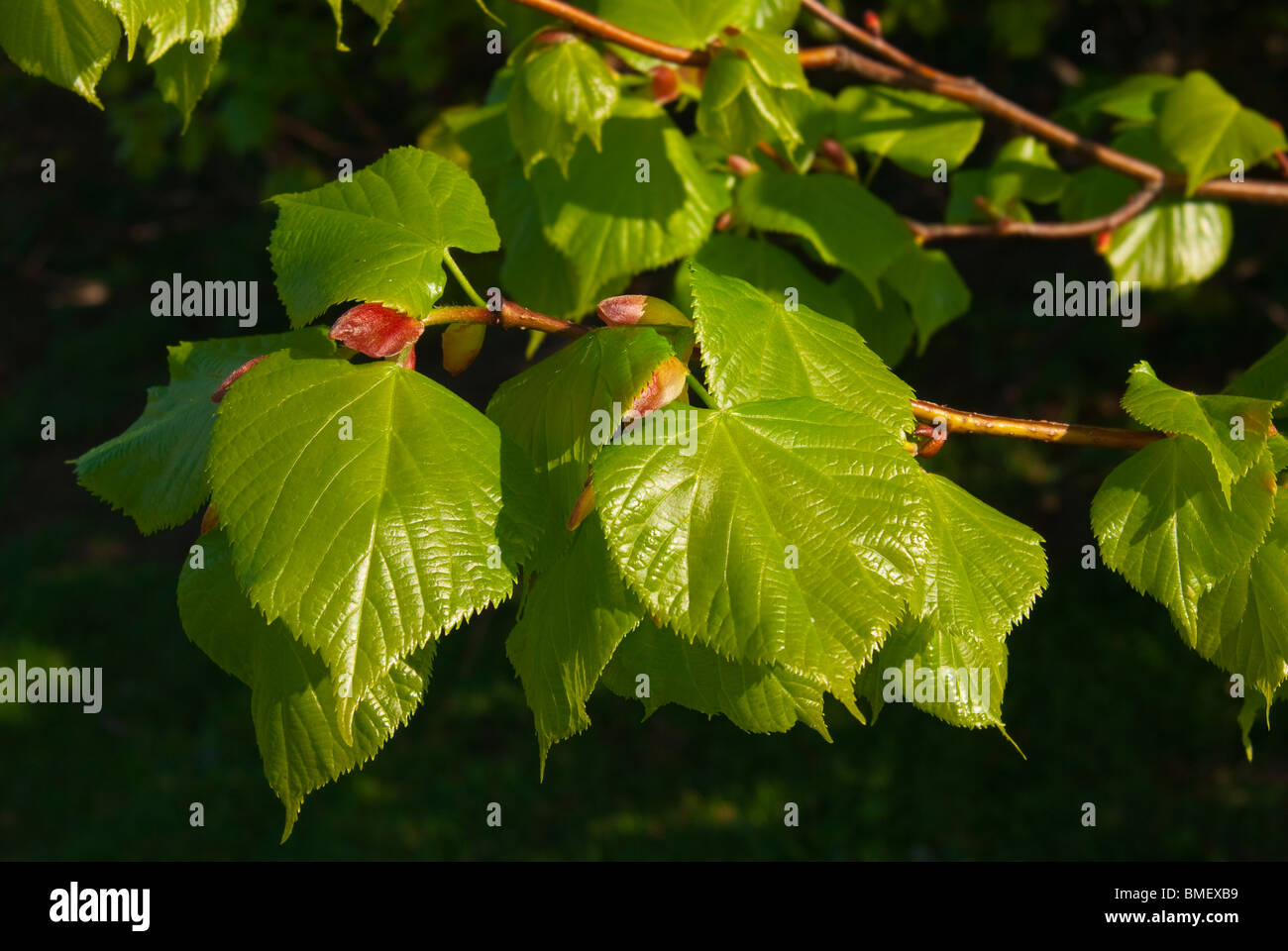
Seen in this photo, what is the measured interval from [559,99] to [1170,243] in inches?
52.0

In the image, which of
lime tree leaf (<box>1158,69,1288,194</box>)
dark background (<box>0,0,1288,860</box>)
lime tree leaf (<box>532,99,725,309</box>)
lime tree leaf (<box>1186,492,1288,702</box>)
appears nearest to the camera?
lime tree leaf (<box>1186,492,1288,702</box>)

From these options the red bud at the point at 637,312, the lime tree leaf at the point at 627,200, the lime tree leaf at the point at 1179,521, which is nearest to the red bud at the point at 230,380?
the red bud at the point at 637,312

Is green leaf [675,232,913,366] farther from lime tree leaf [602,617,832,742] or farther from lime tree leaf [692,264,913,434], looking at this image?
lime tree leaf [602,617,832,742]

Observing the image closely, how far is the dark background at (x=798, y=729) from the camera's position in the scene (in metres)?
4.11

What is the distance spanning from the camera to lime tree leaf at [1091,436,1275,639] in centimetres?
98

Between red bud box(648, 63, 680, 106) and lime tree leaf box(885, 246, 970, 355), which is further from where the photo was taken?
lime tree leaf box(885, 246, 970, 355)

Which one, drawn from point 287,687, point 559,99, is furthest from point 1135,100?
point 287,687

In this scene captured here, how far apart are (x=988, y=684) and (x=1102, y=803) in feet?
11.5

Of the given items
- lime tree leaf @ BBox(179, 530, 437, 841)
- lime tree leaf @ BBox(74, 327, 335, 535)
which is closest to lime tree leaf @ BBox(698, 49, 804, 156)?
lime tree leaf @ BBox(74, 327, 335, 535)

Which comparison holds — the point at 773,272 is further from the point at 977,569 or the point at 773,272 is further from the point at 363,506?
the point at 363,506

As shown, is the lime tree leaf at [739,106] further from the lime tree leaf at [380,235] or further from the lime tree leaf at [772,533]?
the lime tree leaf at [772,533]

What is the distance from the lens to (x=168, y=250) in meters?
8.22

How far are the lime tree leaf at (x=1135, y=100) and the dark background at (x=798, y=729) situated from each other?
4.36 ft

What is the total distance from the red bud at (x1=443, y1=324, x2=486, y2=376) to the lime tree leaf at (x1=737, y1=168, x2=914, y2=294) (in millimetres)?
655
